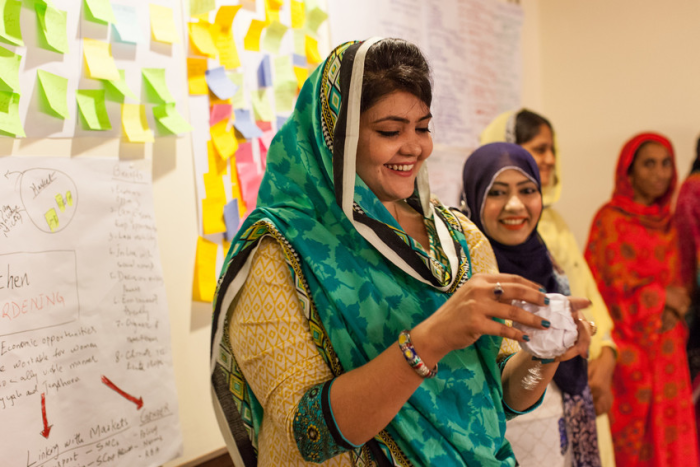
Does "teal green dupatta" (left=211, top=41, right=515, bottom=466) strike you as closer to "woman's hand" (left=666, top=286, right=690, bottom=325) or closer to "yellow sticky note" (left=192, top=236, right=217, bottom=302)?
"yellow sticky note" (left=192, top=236, right=217, bottom=302)

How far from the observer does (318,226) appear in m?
1.05

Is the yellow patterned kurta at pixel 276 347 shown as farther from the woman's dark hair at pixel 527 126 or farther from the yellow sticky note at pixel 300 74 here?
the woman's dark hair at pixel 527 126

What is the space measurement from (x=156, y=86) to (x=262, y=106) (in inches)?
14.3

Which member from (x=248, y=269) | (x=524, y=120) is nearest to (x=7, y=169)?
(x=248, y=269)

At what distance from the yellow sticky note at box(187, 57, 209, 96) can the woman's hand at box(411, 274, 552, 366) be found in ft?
3.31

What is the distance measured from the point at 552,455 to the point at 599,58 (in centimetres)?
234

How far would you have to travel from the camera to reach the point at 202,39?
1589 mm

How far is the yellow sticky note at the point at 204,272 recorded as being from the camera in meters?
1.56

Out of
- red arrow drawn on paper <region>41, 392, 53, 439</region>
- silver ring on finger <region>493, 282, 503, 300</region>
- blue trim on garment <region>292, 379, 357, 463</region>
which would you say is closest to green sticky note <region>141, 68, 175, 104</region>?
red arrow drawn on paper <region>41, 392, 53, 439</region>

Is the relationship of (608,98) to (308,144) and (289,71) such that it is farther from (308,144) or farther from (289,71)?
(308,144)

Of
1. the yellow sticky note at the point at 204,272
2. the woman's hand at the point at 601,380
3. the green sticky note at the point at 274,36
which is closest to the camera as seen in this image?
the yellow sticky note at the point at 204,272

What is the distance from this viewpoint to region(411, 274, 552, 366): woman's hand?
2.80 ft

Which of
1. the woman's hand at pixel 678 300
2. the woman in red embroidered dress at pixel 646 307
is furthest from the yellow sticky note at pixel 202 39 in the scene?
the woman's hand at pixel 678 300

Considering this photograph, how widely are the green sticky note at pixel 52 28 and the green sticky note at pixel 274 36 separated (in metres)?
0.63
